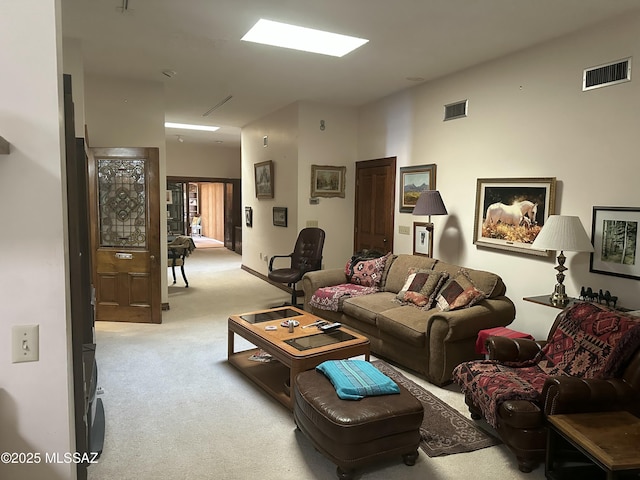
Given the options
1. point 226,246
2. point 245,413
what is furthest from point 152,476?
point 226,246

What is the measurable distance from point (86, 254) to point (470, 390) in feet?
8.35

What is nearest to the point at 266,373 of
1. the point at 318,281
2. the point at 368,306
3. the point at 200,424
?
the point at 200,424

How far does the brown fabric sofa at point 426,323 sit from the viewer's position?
11.8 feet

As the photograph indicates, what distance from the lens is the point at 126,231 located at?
5180 mm

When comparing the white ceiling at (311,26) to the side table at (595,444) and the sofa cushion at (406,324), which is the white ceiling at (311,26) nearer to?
the sofa cushion at (406,324)

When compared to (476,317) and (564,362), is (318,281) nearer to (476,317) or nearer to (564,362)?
(476,317)

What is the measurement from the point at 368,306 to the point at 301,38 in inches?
103

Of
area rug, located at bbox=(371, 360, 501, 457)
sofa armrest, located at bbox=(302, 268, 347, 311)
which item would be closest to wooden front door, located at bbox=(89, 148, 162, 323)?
sofa armrest, located at bbox=(302, 268, 347, 311)

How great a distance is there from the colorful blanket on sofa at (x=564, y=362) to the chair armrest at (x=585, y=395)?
0.39 ft

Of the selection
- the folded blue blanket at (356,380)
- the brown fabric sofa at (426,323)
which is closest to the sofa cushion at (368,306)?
the brown fabric sofa at (426,323)

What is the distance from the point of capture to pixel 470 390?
2.89 meters

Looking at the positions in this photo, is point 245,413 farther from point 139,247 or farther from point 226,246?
point 226,246

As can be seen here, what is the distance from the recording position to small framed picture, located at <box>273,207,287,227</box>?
23.1 ft

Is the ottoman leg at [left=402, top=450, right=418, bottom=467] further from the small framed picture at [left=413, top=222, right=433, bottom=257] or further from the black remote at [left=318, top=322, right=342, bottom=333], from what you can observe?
the small framed picture at [left=413, top=222, right=433, bottom=257]
